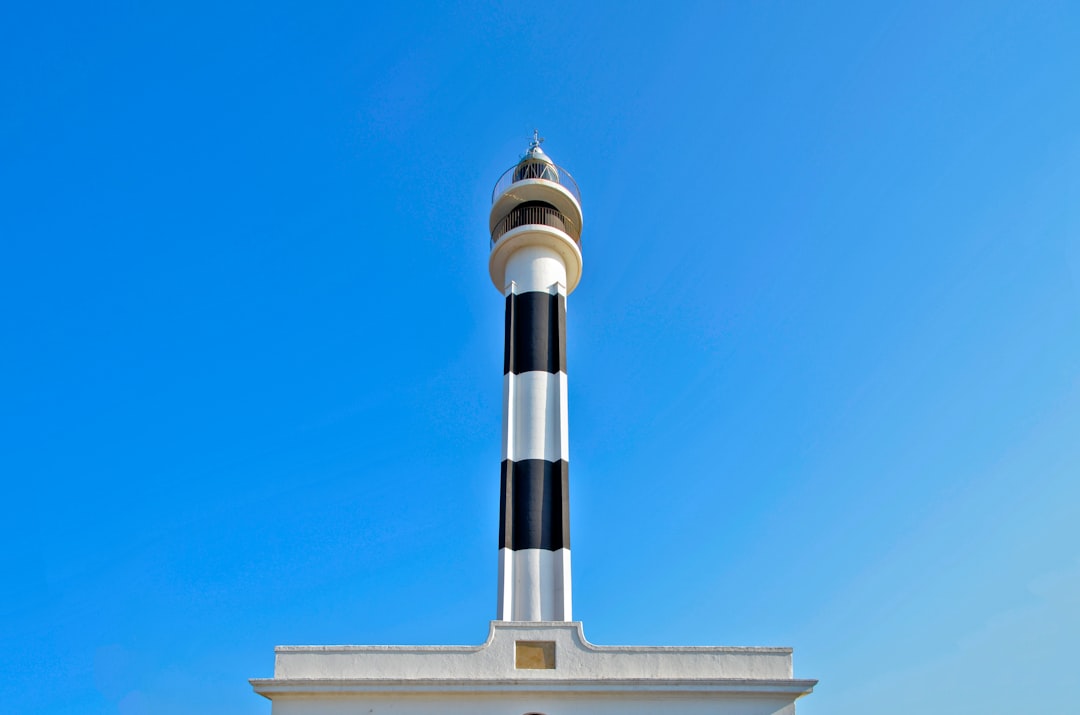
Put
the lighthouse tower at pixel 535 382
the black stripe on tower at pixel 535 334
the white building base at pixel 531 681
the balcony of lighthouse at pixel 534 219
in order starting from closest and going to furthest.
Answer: the white building base at pixel 531 681 → the lighthouse tower at pixel 535 382 → the black stripe on tower at pixel 535 334 → the balcony of lighthouse at pixel 534 219

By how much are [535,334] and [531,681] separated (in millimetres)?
7960

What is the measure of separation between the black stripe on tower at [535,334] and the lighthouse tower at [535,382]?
0.02 meters

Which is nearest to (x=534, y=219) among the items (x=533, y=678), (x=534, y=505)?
(x=534, y=505)

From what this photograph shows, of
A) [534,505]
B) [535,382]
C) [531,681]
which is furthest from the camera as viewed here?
[535,382]

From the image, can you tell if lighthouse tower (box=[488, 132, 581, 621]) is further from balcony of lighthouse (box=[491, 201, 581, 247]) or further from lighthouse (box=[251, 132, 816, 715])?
lighthouse (box=[251, 132, 816, 715])

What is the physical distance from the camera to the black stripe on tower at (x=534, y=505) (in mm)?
17906

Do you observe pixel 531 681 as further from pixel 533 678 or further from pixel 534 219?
pixel 534 219

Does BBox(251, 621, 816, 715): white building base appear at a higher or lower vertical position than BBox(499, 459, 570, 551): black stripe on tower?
lower

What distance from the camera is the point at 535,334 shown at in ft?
65.2

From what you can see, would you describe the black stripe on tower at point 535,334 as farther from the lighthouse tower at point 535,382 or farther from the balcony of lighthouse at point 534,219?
the balcony of lighthouse at point 534,219

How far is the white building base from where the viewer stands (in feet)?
46.3

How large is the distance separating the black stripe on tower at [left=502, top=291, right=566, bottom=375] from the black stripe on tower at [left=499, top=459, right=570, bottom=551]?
2244mm

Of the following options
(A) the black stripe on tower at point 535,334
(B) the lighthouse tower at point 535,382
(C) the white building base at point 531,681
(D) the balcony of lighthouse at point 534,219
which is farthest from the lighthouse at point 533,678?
(D) the balcony of lighthouse at point 534,219

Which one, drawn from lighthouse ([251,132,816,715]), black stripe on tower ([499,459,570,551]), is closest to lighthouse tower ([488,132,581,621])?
black stripe on tower ([499,459,570,551])
